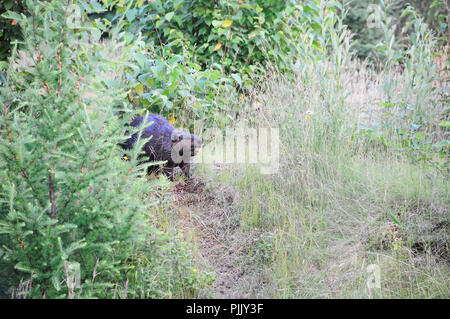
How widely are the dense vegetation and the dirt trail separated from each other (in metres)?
0.02

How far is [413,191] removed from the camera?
9.96ft

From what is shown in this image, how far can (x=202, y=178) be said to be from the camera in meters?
3.80

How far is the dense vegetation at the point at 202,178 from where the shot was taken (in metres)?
2.02

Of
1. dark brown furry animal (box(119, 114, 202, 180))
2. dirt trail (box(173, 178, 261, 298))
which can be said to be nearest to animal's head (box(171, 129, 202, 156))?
dark brown furry animal (box(119, 114, 202, 180))

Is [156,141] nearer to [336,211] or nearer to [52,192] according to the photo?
[52,192]

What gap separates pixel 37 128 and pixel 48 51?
1.44ft

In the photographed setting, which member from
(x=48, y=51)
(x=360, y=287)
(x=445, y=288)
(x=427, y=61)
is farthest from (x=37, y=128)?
(x=427, y=61)

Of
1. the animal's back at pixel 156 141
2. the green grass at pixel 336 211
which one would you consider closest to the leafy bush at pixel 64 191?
the green grass at pixel 336 211

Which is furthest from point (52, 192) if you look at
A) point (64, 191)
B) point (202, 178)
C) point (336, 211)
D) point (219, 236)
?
point (336, 211)

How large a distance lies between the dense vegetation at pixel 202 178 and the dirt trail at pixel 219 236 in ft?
0.06

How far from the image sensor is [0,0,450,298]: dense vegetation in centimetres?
202

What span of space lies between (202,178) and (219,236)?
2.70ft

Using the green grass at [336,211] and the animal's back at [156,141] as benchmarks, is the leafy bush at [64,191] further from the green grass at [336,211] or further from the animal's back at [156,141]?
the animal's back at [156,141]

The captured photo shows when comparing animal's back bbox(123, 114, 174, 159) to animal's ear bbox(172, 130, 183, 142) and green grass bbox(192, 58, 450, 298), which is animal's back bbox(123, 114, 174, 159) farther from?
green grass bbox(192, 58, 450, 298)
